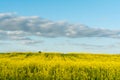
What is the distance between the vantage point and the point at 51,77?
19391 mm

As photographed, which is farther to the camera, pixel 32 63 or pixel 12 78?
pixel 32 63

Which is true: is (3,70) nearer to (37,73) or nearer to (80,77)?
(37,73)

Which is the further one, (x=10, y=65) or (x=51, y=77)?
Answer: (x=10, y=65)

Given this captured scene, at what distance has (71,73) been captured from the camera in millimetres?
19922

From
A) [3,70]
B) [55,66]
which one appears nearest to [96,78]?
[55,66]

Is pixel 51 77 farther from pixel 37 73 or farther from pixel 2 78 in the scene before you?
pixel 2 78

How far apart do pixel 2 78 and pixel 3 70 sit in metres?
0.60

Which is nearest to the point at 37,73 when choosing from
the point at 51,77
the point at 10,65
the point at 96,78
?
the point at 51,77

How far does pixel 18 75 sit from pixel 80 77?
11.8 feet

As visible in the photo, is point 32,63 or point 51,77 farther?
point 32,63

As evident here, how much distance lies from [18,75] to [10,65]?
1299mm

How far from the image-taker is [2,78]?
19328 mm

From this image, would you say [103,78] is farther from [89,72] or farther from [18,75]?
[18,75]

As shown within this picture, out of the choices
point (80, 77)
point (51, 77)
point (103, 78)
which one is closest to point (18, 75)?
point (51, 77)
